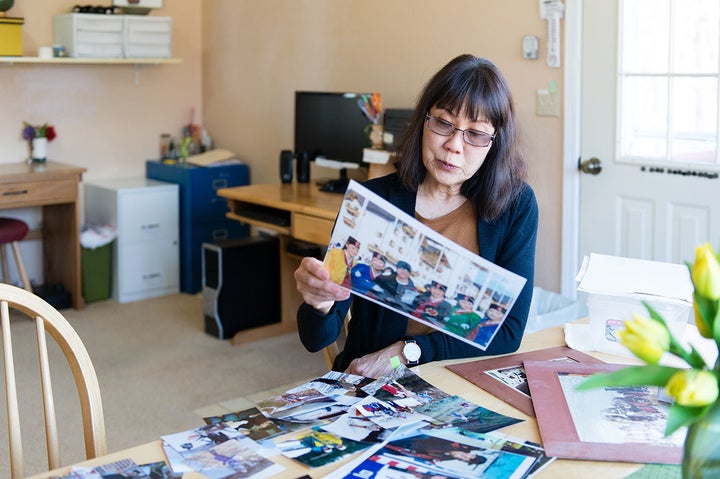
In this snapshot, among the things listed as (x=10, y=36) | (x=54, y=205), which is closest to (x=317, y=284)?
(x=10, y=36)

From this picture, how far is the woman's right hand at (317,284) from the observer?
1.66 meters

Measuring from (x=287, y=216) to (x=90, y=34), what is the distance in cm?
168

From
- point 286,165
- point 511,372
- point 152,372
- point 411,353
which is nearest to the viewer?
point 511,372

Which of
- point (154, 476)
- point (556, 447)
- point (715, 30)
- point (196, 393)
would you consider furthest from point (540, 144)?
point (154, 476)

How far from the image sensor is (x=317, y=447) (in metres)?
1.37

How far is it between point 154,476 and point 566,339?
100 centimetres

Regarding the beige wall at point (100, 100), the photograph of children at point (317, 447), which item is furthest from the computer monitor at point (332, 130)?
the photograph of children at point (317, 447)

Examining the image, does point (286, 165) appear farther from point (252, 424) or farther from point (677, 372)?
point (677, 372)

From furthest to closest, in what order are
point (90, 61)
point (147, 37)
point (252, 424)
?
1. point (147, 37)
2. point (90, 61)
3. point (252, 424)

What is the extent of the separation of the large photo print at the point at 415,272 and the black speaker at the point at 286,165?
2.92 m

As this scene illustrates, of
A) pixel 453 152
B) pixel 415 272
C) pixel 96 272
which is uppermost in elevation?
pixel 453 152

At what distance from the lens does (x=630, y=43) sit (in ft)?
10.9

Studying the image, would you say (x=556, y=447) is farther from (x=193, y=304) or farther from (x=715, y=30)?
(x=193, y=304)

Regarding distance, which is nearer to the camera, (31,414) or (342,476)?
(342,476)
